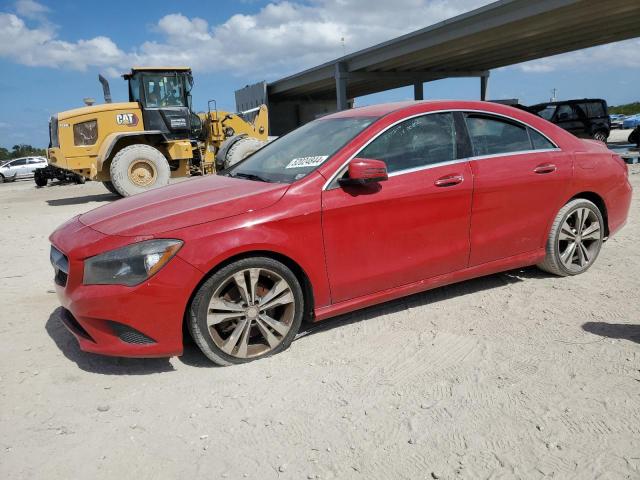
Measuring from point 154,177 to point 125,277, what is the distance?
34.0ft

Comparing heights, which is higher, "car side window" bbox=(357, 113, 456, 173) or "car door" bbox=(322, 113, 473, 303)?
"car side window" bbox=(357, 113, 456, 173)

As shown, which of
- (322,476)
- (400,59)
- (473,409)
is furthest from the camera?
(400,59)

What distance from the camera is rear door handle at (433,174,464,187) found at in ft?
12.1

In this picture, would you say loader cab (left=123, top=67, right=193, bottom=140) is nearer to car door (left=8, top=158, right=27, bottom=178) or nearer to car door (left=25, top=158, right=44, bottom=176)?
car door (left=8, top=158, right=27, bottom=178)

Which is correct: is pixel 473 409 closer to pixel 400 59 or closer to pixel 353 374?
pixel 353 374

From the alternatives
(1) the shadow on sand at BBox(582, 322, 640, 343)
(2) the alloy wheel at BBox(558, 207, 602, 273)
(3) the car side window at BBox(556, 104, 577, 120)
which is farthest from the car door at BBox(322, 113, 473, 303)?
(3) the car side window at BBox(556, 104, 577, 120)

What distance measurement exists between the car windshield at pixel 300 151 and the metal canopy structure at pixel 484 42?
16373mm

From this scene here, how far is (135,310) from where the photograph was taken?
9.58ft

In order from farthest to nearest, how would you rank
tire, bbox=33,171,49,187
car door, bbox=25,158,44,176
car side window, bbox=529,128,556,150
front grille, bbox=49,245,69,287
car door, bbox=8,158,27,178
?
1. car door, bbox=25,158,44,176
2. car door, bbox=8,158,27,178
3. tire, bbox=33,171,49,187
4. car side window, bbox=529,128,556,150
5. front grille, bbox=49,245,69,287

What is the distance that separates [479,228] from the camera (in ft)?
12.8

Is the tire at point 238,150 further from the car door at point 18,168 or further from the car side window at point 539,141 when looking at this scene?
the car door at point 18,168

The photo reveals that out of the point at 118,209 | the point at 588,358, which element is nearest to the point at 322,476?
the point at 588,358

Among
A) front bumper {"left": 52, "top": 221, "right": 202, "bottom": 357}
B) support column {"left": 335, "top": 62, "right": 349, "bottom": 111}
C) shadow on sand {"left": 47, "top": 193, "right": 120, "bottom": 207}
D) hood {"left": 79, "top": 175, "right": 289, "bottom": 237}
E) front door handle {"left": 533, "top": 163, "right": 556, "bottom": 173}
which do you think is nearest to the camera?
front bumper {"left": 52, "top": 221, "right": 202, "bottom": 357}

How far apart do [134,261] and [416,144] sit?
2.10 meters
